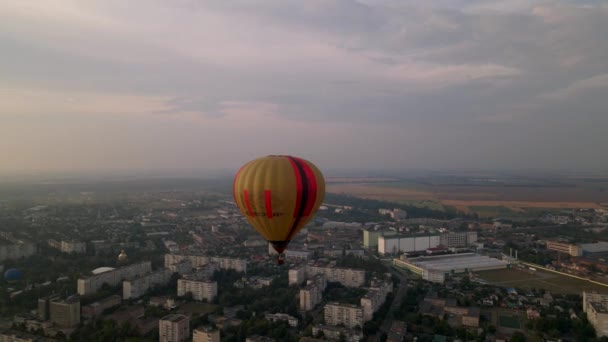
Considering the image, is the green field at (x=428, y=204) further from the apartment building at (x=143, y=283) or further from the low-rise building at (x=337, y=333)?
the low-rise building at (x=337, y=333)

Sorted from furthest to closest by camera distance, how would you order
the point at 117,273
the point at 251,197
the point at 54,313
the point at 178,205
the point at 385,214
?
the point at 178,205
the point at 385,214
the point at 117,273
the point at 54,313
the point at 251,197

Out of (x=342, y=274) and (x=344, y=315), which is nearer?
(x=344, y=315)

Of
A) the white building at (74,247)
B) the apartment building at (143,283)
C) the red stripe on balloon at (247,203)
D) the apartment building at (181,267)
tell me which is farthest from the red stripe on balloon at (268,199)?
the white building at (74,247)

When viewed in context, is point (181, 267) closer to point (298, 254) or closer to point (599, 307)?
point (298, 254)

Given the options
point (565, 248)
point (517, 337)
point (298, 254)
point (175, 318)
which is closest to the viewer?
point (517, 337)

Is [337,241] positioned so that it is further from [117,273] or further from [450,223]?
Answer: [117,273]

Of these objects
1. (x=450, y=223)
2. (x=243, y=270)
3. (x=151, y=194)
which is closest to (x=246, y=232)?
(x=243, y=270)

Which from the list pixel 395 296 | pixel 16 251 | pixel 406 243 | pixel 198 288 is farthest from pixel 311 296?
pixel 16 251
